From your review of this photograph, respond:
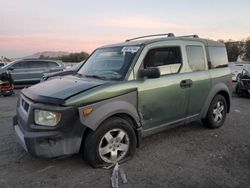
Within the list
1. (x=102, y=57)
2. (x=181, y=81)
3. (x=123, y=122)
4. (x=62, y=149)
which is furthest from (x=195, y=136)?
(x=62, y=149)

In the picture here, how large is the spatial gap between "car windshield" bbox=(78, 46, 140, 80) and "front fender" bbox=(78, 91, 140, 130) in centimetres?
37

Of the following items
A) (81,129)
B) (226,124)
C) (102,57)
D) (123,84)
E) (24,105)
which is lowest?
(226,124)

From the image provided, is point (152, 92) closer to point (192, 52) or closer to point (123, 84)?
point (123, 84)

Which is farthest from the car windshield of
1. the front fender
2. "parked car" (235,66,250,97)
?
"parked car" (235,66,250,97)

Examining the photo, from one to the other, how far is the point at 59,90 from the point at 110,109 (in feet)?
2.57

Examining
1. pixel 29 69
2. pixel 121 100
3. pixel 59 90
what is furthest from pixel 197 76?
pixel 29 69

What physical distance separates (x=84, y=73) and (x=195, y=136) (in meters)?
2.51

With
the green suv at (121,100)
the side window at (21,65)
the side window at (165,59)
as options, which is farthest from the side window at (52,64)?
the side window at (165,59)

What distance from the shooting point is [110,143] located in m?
3.88

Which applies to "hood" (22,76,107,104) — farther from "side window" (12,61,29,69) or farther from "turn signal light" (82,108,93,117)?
"side window" (12,61,29,69)

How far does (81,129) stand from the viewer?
3.58 metres

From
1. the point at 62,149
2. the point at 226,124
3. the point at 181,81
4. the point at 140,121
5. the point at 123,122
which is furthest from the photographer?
the point at 226,124

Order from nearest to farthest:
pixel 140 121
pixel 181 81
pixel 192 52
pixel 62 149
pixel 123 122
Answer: pixel 62 149, pixel 123 122, pixel 140 121, pixel 181 81, pixel 192 52

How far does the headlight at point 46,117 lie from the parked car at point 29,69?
12.0m
